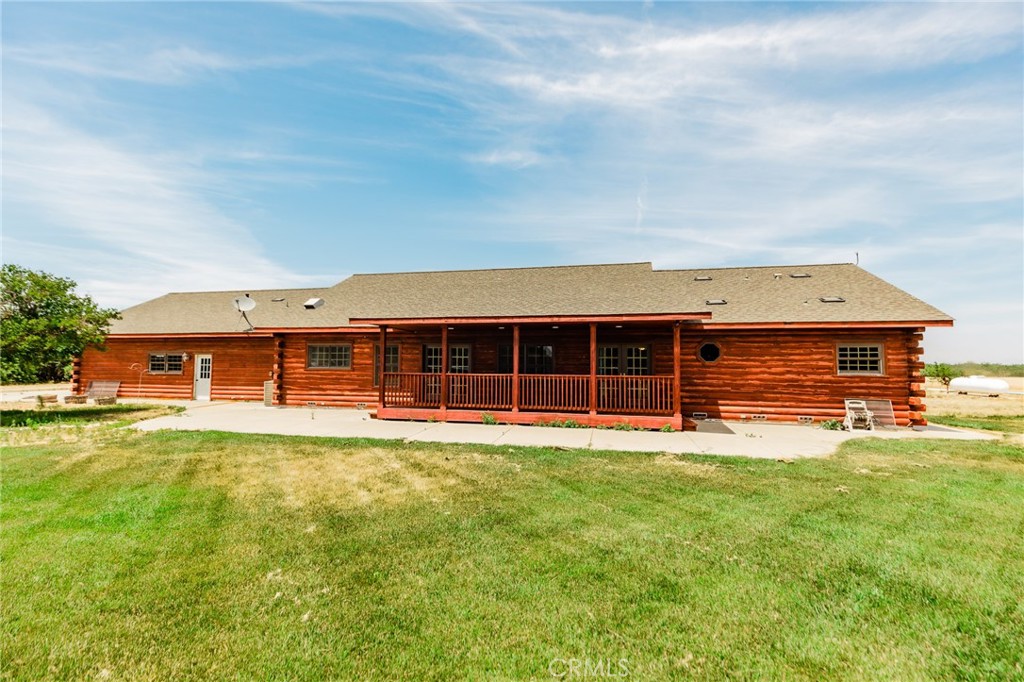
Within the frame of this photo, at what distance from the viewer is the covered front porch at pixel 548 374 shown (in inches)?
450

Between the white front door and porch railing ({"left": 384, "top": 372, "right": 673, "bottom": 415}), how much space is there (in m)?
9.58

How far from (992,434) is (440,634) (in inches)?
596

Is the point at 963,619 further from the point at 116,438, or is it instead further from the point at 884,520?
the point at 116,438

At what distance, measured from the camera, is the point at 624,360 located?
13.8 m

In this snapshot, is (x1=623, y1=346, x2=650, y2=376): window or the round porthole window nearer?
the round porthole window

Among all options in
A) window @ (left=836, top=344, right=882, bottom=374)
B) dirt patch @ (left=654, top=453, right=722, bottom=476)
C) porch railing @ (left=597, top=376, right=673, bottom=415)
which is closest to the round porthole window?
porch railing @ (left=597, top=376, right=673, bottom=415)

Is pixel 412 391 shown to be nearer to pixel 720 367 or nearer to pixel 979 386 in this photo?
pixel 720 367

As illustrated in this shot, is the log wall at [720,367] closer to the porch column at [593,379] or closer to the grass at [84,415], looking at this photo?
the porch column at [593,379]

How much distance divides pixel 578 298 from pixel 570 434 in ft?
14.3

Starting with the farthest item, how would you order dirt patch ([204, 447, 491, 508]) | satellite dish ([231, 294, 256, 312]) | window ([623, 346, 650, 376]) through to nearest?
1. satellite dish ([231, 294, 256, 312])
2. window ([623, 346, 650, 376])
3. dirt patch ([204, 447, 491, 508])

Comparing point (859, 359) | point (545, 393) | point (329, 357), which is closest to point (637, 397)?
point (545, 393)

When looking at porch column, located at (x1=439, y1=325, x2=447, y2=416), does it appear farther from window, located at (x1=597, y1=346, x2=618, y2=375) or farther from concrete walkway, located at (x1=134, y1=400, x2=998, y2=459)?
window, located at (x1=597, y1=346, x2=618, y2=375)

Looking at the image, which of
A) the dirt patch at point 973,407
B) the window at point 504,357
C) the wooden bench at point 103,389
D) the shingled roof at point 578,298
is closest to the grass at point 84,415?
the wooden bench at point 103,389

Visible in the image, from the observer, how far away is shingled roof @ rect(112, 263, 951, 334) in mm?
12211
